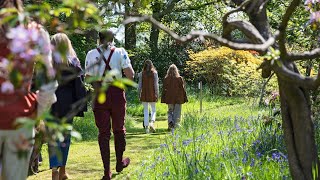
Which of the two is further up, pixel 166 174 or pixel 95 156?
pixel 166 174

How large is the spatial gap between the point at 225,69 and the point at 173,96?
12.4 m

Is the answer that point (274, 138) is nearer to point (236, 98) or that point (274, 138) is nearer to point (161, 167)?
point (161, 167)

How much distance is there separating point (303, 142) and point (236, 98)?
20.6 metres

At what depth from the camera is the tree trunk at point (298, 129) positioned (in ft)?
11.5

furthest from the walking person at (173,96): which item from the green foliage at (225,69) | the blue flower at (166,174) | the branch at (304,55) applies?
the green foliage at (225,69)

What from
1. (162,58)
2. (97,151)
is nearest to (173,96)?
(97,151)

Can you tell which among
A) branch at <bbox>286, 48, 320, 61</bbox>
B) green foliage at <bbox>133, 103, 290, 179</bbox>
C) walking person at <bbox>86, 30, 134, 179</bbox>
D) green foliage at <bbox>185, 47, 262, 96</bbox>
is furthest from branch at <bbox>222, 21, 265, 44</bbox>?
green foliage at <bbox>185, 47, 262, 96</bbox>

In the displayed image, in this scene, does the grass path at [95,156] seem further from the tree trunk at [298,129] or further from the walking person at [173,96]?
the tree trunk at [298,129]

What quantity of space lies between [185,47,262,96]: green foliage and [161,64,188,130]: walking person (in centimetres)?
1084

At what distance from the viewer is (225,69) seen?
24.8 meters

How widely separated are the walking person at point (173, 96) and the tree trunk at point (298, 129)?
8947 millimetres

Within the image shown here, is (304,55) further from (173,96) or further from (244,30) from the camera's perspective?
(173,96)

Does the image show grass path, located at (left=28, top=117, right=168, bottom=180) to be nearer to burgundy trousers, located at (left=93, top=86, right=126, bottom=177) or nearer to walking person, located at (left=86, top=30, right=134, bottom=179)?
burgundy trousers, located at (left=93, top=86, right=126, bottom=177)

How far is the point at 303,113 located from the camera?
3512mm
